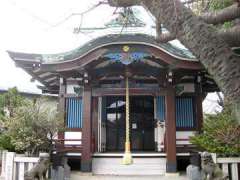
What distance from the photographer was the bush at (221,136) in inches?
303

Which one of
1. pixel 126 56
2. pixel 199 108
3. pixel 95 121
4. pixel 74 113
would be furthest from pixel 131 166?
pixel 126 56

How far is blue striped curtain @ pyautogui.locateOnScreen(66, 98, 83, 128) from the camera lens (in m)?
12.4

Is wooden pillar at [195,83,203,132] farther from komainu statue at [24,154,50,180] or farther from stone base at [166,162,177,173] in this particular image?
komainu statue at [24,154,50,180]

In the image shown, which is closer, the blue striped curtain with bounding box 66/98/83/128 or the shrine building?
the shrine building

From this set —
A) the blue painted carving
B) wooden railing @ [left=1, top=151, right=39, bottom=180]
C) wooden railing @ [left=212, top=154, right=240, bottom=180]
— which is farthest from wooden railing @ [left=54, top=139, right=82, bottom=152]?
wooden railing @ [left=212, top=154, right=240, bottom=180]

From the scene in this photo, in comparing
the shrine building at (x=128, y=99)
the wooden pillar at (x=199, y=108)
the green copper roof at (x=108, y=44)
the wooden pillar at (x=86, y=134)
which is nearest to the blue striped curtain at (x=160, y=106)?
the shrine building at (x=128, y=99)

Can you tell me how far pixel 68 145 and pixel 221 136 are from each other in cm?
611

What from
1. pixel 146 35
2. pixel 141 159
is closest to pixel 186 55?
pixel 146 35

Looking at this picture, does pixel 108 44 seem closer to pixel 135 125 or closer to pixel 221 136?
pixel 135 125

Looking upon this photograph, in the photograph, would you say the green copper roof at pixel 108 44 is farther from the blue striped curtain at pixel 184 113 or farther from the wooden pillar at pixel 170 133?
the blue striped curtain at pixel 184 113

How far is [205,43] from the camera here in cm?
265

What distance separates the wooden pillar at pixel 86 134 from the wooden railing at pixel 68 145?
23.6 inches

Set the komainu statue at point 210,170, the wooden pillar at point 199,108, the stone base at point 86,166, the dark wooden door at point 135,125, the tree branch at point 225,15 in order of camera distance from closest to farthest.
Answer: the tree branch at point 225,15 < the komainu statue at point 210,170 < the stone base at point 86,166 < the wooden pillar at point 199,108 < the dark wooden door at point 135,125

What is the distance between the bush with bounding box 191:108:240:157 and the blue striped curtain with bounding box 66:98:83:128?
435 cm
